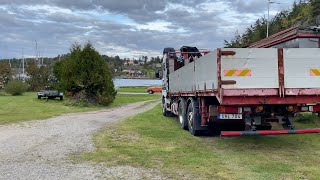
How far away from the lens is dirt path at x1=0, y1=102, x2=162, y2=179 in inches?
287

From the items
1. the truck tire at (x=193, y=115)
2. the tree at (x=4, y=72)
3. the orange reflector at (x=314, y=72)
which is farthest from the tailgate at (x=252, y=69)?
the tree at (x=4, y=72)

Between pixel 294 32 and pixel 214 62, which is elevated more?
pixel 294 32

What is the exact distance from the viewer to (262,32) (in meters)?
48.5

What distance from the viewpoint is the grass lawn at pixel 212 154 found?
7.38 m

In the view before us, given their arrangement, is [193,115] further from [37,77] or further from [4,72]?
[4,72]

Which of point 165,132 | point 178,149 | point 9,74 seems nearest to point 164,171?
point 178,149

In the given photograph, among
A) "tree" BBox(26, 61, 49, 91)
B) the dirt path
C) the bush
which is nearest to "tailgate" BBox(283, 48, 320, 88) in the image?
the dirt path

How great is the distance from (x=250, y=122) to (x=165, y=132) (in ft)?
13.5

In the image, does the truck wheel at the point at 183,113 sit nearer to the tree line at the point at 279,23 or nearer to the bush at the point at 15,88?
the tree line at the point at 279,23

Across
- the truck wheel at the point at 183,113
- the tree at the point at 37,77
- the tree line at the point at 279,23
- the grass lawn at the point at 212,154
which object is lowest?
the grass lawn at the point at 212,154

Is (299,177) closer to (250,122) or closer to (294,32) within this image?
(250,122)

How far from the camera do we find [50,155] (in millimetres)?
9242

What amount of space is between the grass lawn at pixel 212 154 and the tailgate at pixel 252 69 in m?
1.64

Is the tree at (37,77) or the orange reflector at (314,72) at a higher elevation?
the tree at (37,77)
